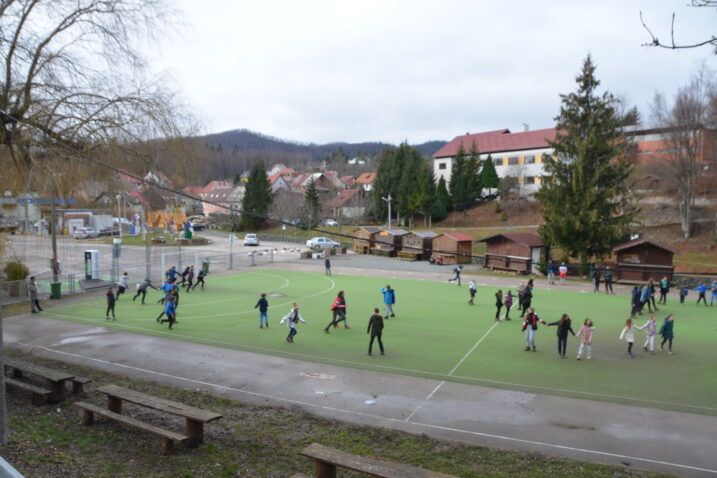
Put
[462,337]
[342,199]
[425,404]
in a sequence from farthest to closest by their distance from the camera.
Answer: [342,199] < [462,337] < [425,404]

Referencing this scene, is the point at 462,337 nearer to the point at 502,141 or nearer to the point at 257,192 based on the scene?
the point at 257,192

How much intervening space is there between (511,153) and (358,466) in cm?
7541

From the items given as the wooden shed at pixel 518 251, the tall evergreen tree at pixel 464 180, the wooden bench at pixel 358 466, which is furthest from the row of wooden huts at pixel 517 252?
the tall evergreen tree at pixel 464 180

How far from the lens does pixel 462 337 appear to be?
17719 millimetres

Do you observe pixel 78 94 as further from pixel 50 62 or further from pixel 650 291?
pixel 650 291

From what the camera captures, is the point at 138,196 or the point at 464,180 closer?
the point at 138,196

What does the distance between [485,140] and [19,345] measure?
250 feet

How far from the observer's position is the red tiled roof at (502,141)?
73.6 meters

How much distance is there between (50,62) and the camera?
11453mm

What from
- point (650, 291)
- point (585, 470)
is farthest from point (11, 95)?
point (650, 291)

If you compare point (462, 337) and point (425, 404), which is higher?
point (462, 337)

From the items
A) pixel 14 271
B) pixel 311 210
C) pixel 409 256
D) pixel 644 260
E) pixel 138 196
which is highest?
pixel 311 210

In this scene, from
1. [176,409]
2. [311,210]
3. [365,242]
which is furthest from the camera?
[311,210]

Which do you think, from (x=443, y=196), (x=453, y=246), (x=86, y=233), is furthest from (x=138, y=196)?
(x=443, y=196)
